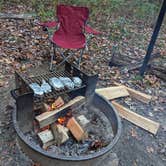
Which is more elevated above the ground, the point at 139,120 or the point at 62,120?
the point at 62,120

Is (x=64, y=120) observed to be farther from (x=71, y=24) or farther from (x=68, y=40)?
(x=71, y=24)

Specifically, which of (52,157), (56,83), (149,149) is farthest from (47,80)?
(149,149)

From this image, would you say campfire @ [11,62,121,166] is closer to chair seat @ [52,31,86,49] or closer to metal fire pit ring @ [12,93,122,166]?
metal fire pit ring @ [12,93,122,166]

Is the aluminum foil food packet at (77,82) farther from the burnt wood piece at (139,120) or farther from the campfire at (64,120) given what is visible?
the burnt wood piece at (139,120)

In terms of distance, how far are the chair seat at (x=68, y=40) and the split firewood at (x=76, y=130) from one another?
1.23m

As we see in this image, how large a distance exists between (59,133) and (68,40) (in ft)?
5.06

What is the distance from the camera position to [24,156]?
6.93 ft

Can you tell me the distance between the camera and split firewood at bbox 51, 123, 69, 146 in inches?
81.3

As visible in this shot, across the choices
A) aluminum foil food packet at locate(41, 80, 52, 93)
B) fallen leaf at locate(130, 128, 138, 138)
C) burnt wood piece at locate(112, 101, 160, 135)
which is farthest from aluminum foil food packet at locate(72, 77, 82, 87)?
fallen leaf at locate(130, 128, 138, 138)

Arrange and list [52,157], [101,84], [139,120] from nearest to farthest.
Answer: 1. [52,157]
2. [139,120]
3. [101,84]

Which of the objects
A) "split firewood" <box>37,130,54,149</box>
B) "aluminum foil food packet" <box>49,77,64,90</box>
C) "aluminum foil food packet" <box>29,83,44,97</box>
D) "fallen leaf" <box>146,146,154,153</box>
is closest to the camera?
"split firewood" <box>37,130,54,149</box>

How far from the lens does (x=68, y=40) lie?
3258 mm

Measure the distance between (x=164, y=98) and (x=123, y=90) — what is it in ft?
1.92

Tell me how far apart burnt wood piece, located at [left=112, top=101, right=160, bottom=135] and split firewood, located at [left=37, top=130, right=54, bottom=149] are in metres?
0.97
